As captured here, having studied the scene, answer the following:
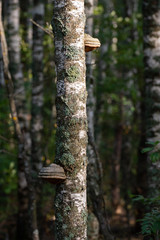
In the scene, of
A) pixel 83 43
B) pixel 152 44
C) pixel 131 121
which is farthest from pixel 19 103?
pixel 83 43

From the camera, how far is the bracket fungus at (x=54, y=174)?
3082 millimetres

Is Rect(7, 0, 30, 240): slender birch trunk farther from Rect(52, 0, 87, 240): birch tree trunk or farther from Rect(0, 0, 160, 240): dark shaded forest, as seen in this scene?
Rect(52, 0, 87, 240): birch tree trunk

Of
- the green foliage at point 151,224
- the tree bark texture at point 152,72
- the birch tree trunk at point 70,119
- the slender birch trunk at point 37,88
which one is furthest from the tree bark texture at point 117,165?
the birch tree trunk at point 70,119

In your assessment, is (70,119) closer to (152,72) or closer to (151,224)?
(151,224)

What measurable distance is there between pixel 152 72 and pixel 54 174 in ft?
13.8

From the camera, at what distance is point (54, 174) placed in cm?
308

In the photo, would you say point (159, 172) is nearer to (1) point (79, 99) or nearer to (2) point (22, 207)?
(1) point (79, 99)

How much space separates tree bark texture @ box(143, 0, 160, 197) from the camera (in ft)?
20.5

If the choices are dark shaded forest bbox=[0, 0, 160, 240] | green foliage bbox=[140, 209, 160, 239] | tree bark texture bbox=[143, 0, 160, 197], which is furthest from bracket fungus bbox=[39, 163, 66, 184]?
tree bark texture bbox=[143, 0, 160, 197]

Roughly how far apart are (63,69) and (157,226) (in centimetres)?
231

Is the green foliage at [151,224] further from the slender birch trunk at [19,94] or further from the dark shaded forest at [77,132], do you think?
the slender birch trunk at [19,94]

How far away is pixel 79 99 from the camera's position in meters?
3.31

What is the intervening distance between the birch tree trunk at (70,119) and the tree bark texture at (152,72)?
3.16 m

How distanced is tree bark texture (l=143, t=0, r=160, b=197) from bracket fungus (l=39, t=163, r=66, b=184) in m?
3.32
